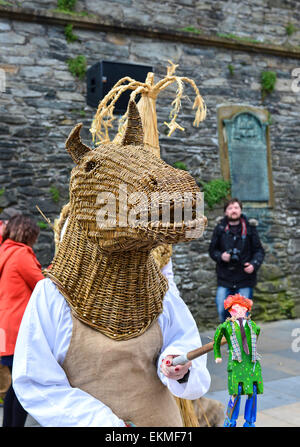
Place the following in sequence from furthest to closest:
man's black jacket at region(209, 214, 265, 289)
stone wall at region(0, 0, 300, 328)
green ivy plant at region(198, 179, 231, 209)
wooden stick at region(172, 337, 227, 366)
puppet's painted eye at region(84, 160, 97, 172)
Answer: green ivy plant at region(198, 179, 231, 209) → stone wall at region(0, 0, 300, 328) → man's black jacket at region(209, 214, 265, 289) → puppet's painted eye at region(84, 160, 97, 172) → wooden stick at region(172, 337, 227, 366)

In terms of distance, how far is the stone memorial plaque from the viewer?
7.52 m

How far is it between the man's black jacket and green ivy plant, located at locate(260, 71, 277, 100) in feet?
11.8

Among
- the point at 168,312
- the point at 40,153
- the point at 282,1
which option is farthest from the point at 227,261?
the point at 282,1

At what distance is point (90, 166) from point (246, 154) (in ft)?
21.2

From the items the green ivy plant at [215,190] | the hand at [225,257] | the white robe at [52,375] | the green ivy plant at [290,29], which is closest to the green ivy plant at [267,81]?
the green ivy plant at [290,29]

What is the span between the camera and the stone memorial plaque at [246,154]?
296 inches

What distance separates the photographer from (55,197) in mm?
6340

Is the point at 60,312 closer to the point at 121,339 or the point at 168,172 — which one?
the point at 121,339

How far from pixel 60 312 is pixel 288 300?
699cm

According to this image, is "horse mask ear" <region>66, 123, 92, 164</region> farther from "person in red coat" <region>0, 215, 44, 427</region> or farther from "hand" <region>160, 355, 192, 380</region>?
"person in red coat" <region>0, 215, 44, 427</region>

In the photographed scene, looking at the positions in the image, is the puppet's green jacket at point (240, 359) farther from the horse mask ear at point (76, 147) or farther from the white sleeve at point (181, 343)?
the horse mask ear at point (76, 147)

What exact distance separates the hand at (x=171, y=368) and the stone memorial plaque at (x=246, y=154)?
246 inches

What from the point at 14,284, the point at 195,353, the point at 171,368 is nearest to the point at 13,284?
the point at 14,284

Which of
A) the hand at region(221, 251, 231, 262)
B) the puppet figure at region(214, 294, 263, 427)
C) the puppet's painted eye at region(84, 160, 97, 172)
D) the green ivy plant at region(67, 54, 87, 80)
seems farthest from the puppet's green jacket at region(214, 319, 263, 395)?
the green ivy plant at region(67, 54, 87, 80)
